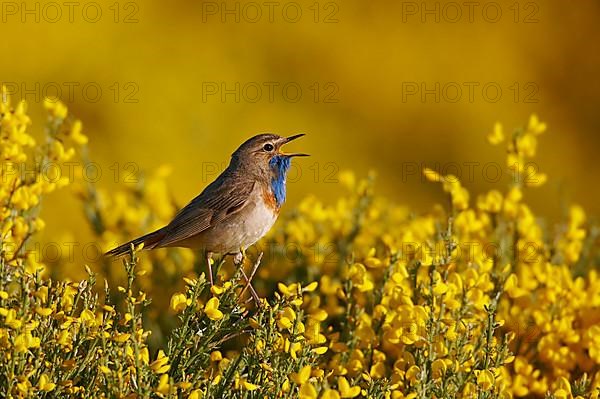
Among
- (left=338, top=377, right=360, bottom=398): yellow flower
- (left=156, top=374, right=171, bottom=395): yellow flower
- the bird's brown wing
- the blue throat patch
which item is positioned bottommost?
(left=338, top=377, right=360, bottom=398): yellow flower

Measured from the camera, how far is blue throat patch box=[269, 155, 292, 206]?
405cm

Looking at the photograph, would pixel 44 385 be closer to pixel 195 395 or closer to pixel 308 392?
pixel 195 395

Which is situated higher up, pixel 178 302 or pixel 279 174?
pixel 279 174

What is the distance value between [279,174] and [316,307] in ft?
2.55

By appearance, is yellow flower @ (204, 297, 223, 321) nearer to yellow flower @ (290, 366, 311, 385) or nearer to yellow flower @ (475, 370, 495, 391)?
yellow flower @ (290, 366, 311, 385)

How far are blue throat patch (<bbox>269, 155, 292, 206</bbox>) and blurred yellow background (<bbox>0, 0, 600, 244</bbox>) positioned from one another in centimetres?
345

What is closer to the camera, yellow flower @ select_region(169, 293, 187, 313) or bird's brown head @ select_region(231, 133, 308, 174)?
yellow flower @ select_region(169, 293, 187, 313)

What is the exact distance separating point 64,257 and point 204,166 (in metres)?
2.68

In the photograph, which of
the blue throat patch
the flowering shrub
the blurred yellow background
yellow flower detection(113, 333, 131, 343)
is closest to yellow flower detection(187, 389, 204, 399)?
the flowering shrub

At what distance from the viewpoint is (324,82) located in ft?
27.7

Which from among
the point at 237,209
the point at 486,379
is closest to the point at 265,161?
the point at 237,209

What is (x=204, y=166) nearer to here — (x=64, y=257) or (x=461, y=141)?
(x=461, y=141)

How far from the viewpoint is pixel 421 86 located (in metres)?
8.46

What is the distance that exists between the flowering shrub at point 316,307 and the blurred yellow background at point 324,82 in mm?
2794
